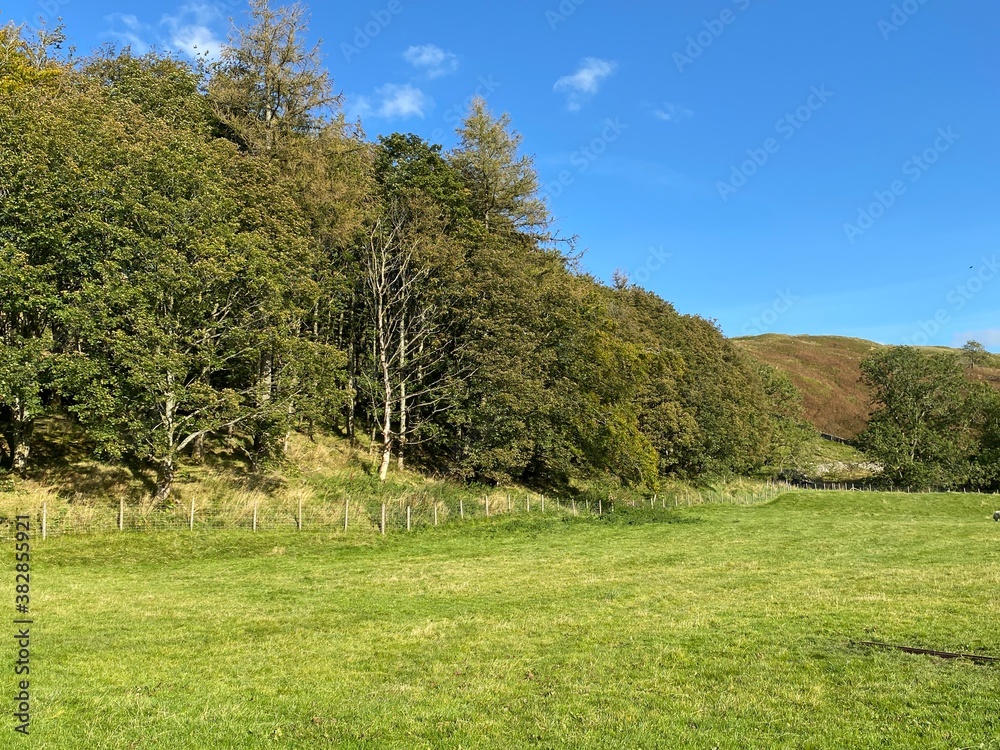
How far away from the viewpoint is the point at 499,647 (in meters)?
11.7

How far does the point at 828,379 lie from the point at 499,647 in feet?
415

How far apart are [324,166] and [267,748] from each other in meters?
34.8

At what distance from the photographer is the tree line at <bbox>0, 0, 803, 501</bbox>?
2402cm

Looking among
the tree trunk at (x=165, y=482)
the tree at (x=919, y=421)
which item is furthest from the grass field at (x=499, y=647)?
the tree at (x=919, y=421)

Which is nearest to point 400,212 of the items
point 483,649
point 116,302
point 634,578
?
point 116,302

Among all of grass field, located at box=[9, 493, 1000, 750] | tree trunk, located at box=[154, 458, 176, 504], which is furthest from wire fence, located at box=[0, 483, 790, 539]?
grass field, located at box=[9, 493, 1000, 750]

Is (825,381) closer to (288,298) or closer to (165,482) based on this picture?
(288,298)

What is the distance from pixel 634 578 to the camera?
746 inches

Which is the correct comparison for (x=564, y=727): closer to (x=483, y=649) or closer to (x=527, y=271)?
(x=483, y=649)

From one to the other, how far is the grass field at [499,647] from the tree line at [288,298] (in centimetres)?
757

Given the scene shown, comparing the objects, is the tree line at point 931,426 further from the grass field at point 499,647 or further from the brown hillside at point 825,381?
the grass field at point 499,647

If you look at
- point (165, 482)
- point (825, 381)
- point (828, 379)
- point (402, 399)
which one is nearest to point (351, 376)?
point (402, 399)

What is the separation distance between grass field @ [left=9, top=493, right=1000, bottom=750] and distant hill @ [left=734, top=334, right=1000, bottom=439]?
85.0 meters

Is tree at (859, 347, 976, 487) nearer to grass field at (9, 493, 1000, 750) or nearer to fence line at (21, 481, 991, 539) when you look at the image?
fence line at (21, 481, 991, 539)
